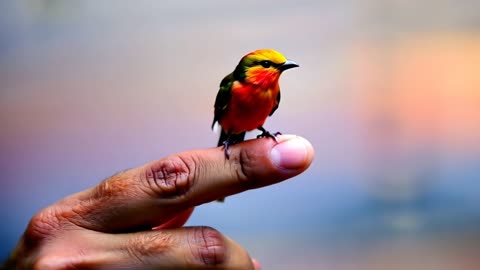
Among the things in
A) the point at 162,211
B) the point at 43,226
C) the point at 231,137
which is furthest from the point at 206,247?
the point at 43,226

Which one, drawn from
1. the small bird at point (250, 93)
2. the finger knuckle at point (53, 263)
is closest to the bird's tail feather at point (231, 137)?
the small bird at point (250, 93)

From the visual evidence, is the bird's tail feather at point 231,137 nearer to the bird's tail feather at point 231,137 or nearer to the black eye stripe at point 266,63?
the bird's tail feather at point 231,137

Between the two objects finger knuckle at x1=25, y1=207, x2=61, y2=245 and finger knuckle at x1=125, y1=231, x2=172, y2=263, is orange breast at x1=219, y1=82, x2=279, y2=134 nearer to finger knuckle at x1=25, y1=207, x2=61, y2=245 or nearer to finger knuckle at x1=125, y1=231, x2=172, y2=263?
finger knuckle at x1=125, y1=231, x2=172, y2=263

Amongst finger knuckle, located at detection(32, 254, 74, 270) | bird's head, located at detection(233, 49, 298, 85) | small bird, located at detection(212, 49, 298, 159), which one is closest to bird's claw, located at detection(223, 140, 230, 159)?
small bird, located at detection(212, 49, 298, 159)

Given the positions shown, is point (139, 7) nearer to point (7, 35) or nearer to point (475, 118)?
point (7, 35)

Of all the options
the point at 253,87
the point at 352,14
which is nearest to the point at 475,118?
the point at 352,14

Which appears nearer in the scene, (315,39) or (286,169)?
(286,169)

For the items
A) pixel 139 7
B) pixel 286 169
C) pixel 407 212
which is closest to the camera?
pixel 286 169

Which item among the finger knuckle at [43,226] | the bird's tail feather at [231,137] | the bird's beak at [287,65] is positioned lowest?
the finger knuckle at [43,226]
